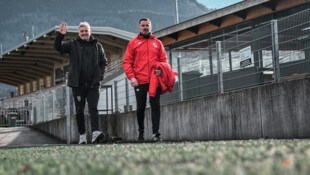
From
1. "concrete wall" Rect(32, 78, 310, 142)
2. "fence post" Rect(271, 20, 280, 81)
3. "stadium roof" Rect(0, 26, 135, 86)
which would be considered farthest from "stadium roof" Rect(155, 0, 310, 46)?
"stadium roof" Rect(0, 26, 135, 86)

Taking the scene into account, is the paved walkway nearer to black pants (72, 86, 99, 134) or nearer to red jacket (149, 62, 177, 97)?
black pants (72, 86, 99, 134)

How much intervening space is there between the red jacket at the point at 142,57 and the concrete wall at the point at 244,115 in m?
1.41

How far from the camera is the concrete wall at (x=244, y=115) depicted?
279 inches

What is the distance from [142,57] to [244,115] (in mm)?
1766

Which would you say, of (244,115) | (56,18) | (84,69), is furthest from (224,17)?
(56,18)

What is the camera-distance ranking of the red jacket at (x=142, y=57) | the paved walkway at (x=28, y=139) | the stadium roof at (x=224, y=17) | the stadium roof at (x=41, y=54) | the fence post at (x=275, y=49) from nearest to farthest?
the fence post at (x=275, y=49)
the red jacket at (x=142, y=57)
the paved walkway at (x=28, y=139)
the stadium roof at (x=224, y=17)
the stadium roof at (x=41, y=54)

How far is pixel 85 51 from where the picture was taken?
870cm

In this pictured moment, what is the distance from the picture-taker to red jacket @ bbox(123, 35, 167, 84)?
8.10 m

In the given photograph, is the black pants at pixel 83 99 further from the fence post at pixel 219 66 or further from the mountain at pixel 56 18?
the mountain at pixel 56 18

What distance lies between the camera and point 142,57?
8.18 meters

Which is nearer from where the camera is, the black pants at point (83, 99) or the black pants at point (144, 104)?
the black pants at point (144, 104)

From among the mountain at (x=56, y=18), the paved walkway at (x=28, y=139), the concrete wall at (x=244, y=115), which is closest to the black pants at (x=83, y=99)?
the concrete wall at (x=244, y=115)

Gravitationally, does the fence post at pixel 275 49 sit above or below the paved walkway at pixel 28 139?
above

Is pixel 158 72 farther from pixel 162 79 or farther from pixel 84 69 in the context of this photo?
pixel 84 69
